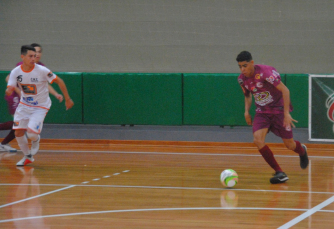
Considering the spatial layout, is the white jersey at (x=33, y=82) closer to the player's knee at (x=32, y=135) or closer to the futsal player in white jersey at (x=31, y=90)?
the futsal player in white jersey at (x=31, y=90)

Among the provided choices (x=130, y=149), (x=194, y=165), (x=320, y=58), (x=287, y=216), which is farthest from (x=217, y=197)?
(x=320, y=58)

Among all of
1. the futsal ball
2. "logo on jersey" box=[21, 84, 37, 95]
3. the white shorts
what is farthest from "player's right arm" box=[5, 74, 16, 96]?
the futsal ball

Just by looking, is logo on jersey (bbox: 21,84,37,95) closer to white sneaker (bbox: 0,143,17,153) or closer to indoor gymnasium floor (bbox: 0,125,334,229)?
indoor gymnasium floor (bbox: 0,125,334,229)

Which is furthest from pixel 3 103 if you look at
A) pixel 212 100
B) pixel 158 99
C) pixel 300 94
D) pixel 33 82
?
pixel 300 94

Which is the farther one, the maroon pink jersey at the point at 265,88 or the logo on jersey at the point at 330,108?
the logo on jersey at the point at 330,108

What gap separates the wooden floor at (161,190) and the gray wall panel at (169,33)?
93.8 inches

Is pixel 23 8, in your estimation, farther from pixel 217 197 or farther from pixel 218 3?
pixel 217 197

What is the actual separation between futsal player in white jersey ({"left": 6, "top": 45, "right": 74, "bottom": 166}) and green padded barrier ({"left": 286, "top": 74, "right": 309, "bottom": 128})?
469 cm

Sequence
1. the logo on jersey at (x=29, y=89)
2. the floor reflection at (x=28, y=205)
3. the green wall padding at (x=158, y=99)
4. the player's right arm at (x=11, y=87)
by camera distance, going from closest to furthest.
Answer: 1. the floor reflection at (x=28, y=205)
2. the player's right arm at (x=11, y=87)
3. the logo on jersey at (x=29, y=89)
4. the green wall padding at (x=158, y=99)

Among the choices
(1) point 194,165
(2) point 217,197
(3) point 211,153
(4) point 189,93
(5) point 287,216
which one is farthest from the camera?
(4) point 189,93

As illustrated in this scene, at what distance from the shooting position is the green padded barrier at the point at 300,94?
34.9ft

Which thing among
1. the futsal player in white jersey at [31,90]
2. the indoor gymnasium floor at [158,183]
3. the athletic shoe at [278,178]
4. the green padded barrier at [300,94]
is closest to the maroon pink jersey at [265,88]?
the athletic shoe at [278,178]

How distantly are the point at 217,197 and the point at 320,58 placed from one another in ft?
20.9

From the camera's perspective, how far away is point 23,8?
12.4 metres
